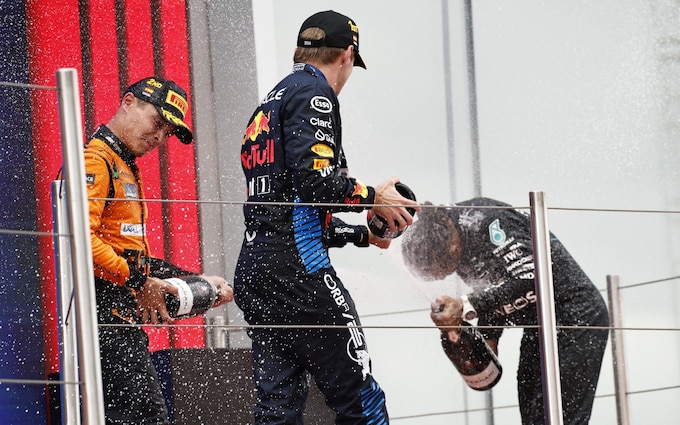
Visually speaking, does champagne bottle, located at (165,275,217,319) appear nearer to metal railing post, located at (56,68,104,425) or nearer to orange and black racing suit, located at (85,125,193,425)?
orange and black racing suit, located at (85,125,193,425)

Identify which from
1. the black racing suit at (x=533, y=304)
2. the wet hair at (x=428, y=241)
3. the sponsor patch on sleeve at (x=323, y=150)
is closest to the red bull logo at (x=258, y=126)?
the sponsor patch on sleeve at (x=323, y=150)

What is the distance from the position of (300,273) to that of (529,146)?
2.21 m

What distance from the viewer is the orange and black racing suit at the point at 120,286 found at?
208 centimetres

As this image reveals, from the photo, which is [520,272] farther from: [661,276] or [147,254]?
[661,276]

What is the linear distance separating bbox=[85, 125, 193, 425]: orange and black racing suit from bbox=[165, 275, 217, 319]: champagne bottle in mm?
66

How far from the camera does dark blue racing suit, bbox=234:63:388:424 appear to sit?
1779 mm

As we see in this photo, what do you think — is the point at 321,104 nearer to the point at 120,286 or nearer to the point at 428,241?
the point at 120,286

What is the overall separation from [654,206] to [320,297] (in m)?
2.54

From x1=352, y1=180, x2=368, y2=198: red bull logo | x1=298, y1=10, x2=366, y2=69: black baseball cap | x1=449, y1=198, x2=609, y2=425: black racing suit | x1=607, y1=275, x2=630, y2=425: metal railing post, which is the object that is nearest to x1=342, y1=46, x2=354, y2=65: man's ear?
x1=298, y1=10, x2=366, y2=69: black baseball cap

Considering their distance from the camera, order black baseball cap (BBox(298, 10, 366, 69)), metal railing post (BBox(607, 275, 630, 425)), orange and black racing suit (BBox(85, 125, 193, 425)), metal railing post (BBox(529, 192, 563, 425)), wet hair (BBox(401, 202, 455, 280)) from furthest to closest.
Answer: metal railing post (BBox(607, 275, 630, 425)), wet hair (BBox(401, 202, 455, 280)), orange and black racing suit (BBox(85, 125, 193, 425)), black baseball cap (BBox(298, 10, 366, 69)), metal railing post (BBox(529, 192, 563, 425))

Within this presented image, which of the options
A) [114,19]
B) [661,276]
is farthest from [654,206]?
[114,19]

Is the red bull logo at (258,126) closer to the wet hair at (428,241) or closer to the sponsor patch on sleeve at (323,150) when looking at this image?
the sponsor patch on sleeve at (323,150)

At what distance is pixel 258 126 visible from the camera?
1854 millimetres

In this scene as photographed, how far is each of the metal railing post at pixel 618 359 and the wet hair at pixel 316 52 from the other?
4.30 ft
